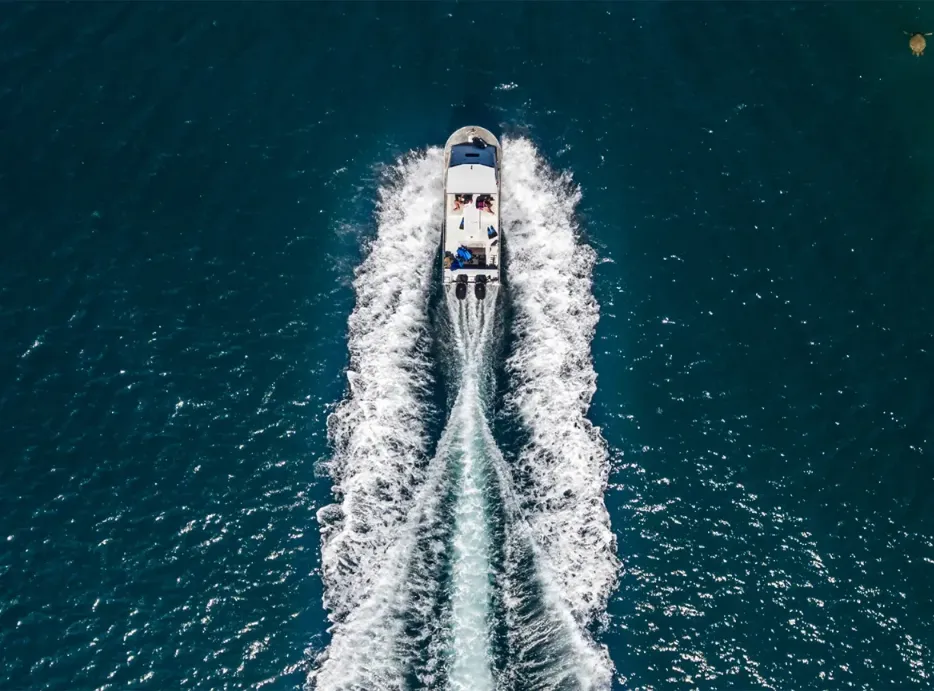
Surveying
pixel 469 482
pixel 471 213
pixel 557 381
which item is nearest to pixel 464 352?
pixel 557 381

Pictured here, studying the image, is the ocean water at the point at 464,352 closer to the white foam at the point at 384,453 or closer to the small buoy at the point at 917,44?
the white foam at the point at 384,453

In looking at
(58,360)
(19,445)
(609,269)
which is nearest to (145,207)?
(58,360)

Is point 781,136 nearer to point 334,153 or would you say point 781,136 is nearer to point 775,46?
point 775,46

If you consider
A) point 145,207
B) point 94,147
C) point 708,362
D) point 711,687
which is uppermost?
point 94,147

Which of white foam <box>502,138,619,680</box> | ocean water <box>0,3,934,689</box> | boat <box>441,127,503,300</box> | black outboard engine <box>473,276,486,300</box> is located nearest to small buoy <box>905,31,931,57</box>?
ocean water <box>0,3,934,689</box>

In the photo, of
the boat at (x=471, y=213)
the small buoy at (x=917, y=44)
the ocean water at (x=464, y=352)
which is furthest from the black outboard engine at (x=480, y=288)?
the small buoy at (x=917, y=44)

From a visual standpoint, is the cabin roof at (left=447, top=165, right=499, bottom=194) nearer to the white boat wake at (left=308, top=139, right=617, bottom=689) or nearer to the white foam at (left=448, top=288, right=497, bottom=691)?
the white boat wake at (left=308, top=139, right=617, bottom=689)
